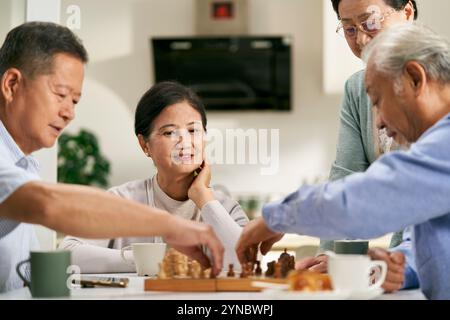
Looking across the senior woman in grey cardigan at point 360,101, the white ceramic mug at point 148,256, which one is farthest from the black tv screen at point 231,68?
the white ceramic mug at point 148,256

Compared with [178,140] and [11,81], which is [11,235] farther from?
[178,140]

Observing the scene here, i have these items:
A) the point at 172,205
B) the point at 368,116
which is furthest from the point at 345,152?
the point at 172,205

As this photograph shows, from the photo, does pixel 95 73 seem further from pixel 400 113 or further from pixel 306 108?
pixel 400 113

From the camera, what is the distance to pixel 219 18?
530cm

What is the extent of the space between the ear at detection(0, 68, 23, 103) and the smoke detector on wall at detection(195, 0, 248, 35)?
3.61 meters

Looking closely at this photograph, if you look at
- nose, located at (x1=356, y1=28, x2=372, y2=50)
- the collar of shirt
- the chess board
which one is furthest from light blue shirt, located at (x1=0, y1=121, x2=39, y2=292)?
nose, located at (x1=356, y1=28, x2=372, y2=50)

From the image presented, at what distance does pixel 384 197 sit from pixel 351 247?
0.46m

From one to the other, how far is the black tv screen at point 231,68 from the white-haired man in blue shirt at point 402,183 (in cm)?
363

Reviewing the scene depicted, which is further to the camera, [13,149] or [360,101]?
[360,101]

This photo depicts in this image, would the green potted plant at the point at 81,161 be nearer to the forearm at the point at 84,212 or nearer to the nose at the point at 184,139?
the nose at the point at 184,139

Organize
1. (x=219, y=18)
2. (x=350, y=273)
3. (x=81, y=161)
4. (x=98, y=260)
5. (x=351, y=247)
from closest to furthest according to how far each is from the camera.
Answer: (x=350, y=273), (x=351, y=247), (x=98, y=260), (x=81, y=161), (x=219, y=18)

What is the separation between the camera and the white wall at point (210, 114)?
17.5ft

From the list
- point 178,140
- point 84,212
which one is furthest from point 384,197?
point 178,140

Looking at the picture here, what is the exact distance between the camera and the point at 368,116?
234 centimetres
